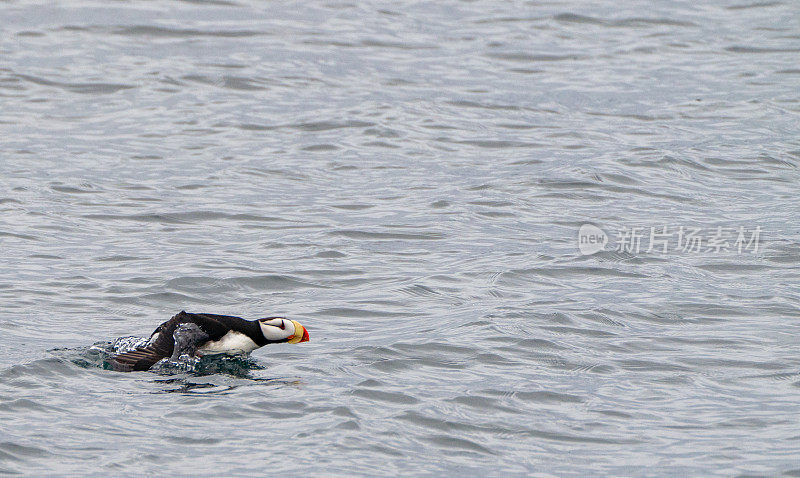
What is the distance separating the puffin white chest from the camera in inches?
353

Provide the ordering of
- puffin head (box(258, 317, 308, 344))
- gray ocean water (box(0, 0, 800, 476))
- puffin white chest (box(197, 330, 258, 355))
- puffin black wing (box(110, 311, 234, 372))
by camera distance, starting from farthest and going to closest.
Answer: puffin head (box(258, 317, 308, 344)) → puffin white chest (box(197, 330, 258, 355)) → puffin black wing (box(110, 311, 234, 372)) → gray ocean water (box(0, 0, 800, 476))

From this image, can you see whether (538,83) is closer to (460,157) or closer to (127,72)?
(460,157)

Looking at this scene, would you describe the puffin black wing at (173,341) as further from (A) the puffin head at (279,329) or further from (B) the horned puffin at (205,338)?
(A) the puffin head at (279,329)

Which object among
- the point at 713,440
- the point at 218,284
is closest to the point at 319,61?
the point at 218,284

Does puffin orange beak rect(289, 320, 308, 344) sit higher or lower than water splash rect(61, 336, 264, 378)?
higher

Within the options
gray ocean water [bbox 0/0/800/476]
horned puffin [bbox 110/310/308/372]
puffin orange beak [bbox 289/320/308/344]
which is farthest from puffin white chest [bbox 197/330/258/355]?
puffin orange beak [bbox 289/320/308/344]

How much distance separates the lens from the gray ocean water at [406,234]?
7.87 meters

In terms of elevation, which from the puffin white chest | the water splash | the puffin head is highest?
the puffin head

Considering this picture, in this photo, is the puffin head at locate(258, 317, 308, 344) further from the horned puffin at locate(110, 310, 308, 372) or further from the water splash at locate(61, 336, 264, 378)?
the water splash at locate(61, 336, 264, 378)

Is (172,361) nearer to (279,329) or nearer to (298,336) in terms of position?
(279,329)

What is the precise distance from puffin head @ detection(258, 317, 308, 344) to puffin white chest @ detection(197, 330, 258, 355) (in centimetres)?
14

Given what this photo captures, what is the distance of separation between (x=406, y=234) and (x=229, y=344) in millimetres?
4559

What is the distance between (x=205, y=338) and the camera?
29.2 ft

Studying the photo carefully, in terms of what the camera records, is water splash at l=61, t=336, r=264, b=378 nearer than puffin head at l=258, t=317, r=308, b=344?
Yes
